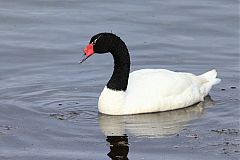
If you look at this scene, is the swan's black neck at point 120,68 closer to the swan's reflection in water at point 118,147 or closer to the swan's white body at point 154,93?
the swan's white body at point 154,93

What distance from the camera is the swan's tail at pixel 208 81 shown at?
43.9ft

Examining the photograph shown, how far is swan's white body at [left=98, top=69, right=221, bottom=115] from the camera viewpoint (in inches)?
492

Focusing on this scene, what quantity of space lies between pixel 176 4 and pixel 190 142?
774cm

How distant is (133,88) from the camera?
500 inches

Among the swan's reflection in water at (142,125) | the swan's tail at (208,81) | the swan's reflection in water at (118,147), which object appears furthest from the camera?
the swan's tail at (208,81)

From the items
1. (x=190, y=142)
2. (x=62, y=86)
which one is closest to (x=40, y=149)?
(x=190, y=142)

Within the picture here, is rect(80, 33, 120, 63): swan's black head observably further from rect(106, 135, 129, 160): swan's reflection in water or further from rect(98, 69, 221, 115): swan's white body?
rect(106, 135, 129, 160): swan's reflection in water

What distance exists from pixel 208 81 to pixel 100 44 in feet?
6.15

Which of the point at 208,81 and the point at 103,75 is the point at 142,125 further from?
the point at 103,75

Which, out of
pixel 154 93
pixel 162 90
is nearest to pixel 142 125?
pixel 154 93

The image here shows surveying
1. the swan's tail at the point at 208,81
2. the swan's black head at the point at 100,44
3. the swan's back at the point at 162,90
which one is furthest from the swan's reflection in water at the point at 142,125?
the swan's black head at the point at 100,44

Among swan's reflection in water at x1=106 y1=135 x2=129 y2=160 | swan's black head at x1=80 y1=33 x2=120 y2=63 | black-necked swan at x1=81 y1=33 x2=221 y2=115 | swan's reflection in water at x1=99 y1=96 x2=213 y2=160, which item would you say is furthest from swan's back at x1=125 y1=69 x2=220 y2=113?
swan's reflection in water at x1=106 y1=135 x2=129 y2=160

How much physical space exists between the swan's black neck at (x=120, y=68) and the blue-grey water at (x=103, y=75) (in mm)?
437

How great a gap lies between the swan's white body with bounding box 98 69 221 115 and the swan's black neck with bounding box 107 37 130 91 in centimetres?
9
